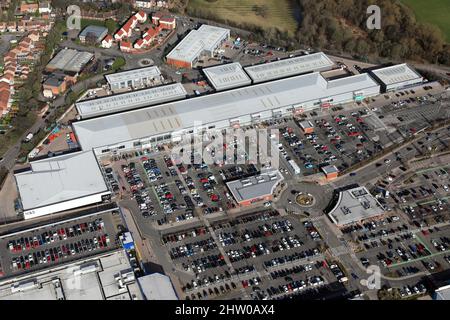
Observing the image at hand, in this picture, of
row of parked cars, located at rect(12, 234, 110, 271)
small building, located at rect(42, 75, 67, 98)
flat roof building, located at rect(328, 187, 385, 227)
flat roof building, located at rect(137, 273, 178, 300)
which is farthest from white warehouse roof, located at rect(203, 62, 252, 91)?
flat roof building, located at rect(137, 273, 178, 300)

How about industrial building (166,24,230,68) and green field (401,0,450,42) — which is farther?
green field (401,0,450,42)

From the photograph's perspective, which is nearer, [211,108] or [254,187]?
[254,187]

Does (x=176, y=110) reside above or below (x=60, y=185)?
above

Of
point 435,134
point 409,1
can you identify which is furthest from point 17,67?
point 409,1

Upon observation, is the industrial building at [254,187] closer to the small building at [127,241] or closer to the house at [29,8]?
the small building at [127,241]

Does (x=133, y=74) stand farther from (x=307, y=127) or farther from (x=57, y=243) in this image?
(x=57, y=243)

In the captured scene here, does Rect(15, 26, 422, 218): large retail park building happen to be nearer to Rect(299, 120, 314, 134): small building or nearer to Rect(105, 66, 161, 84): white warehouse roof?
Rect(105, 66, 161, 84): white warehouse roof

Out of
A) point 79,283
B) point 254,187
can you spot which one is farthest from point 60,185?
point 254,187
